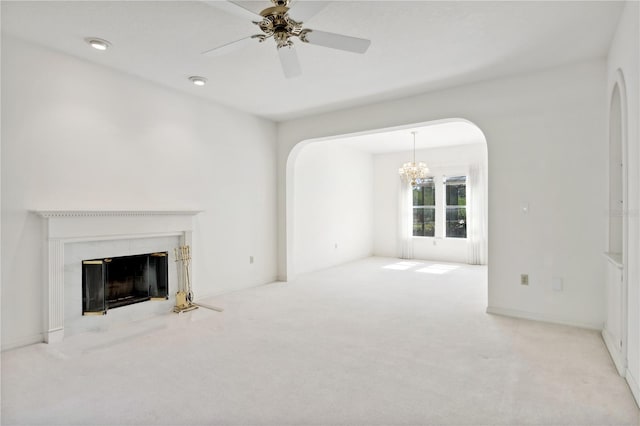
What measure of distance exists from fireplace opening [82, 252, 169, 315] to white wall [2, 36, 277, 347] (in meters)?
0.43

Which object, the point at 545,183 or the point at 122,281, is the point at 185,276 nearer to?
the point at 122,281

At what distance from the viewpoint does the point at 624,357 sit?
103 inches

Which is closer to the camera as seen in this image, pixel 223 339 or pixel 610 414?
pixel 610 414

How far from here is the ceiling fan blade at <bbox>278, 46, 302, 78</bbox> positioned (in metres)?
2.61

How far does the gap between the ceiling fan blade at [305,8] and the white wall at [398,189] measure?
672 cm

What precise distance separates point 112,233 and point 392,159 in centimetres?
691

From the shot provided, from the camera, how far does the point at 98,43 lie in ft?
10.6

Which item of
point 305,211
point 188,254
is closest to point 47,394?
point 188,254

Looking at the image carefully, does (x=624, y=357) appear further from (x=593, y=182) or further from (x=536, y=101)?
(x=536, y=101)

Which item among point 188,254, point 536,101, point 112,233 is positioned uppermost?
point 536,101

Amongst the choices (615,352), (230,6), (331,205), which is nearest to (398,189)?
(331,205)

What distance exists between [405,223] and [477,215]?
1.68m

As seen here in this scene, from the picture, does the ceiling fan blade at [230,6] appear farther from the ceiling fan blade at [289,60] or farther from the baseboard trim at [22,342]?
the baseboard trim at [22,342]

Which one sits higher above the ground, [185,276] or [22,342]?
[185,276]
